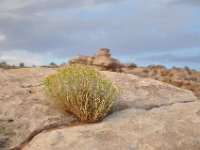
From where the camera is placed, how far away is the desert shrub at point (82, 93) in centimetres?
879

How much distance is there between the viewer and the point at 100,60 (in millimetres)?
21078

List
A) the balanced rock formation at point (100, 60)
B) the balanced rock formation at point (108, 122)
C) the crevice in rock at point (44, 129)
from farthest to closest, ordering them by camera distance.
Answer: the balanced rock formation at point (100, 60) < the crevice in rock at point (44, 129) < the balanced rock formation at point (108, 122)

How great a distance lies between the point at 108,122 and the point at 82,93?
748 mm

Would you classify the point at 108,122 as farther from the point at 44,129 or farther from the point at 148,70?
the point at 148,70

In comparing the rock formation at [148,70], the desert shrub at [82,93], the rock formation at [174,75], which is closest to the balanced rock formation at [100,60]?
the rock formation at [148,70]

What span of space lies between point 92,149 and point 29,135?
4.19ft

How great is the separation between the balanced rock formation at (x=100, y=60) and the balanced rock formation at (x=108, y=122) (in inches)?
421

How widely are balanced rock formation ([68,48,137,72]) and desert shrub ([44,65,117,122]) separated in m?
11.7

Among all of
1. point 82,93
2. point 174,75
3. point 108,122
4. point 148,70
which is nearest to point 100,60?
point 148,70

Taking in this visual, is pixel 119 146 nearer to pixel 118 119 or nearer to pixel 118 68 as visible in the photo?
pixel 118 119

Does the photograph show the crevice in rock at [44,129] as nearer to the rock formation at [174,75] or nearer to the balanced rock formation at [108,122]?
the balanced rock formation at [108,122]

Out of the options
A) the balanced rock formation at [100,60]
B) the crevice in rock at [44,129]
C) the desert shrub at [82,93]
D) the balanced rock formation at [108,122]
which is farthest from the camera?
the balanced rock formation at [100,60]

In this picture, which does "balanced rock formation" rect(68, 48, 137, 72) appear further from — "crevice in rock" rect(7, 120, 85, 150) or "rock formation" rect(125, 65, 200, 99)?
"crevice in rock" rect(7, 120, 85, 150)

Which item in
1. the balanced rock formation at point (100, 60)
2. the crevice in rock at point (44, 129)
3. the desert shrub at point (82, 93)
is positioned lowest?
the crevice in rock at point (44, 129)
